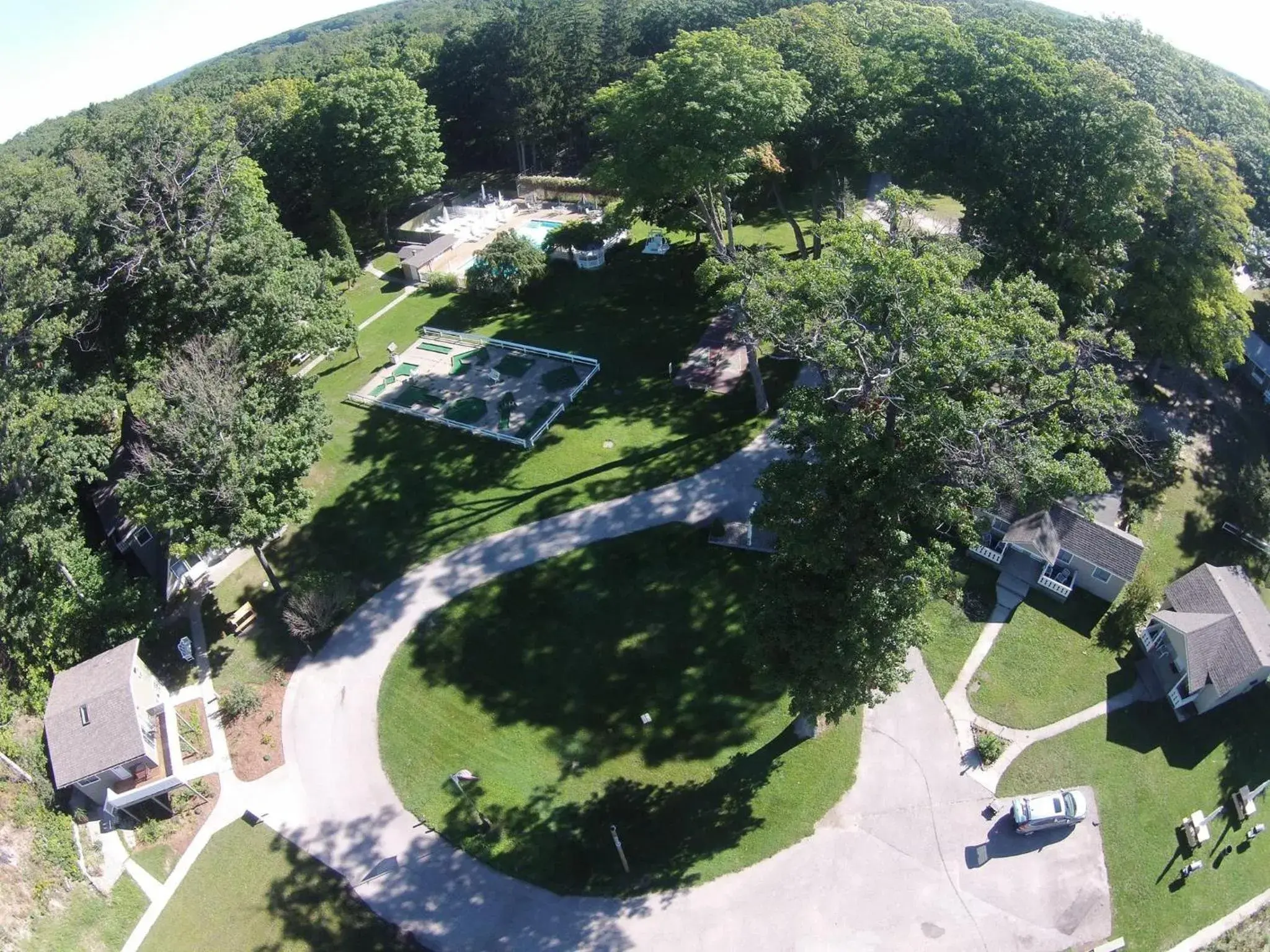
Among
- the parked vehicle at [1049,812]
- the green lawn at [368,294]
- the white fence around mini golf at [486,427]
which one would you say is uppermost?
the green lawn at [368,294]

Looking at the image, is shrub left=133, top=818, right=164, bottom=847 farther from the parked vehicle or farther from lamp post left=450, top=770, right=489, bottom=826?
the parked vehicle

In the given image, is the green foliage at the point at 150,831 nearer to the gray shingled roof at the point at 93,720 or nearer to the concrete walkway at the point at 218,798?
the concrete walkway at the point at 218,798

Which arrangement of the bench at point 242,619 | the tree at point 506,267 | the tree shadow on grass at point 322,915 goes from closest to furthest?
the tree shadow on grass at point 322,915 → the bench at point 242,619 → the tree at point 506,267

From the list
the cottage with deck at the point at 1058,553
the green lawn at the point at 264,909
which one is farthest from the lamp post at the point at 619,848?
the cottage with deck at the point at 1058,553

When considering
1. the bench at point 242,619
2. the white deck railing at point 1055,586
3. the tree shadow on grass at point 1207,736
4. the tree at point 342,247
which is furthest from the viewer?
the tree at point 342,247

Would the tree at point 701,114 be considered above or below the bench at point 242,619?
above

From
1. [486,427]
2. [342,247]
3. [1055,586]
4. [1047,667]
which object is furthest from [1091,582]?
[342,247]

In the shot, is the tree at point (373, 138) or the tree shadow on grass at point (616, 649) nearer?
the tree shadow on grass at point (616, 649)
